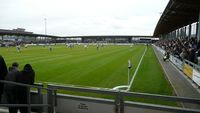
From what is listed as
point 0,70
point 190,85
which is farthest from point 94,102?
point 190,85

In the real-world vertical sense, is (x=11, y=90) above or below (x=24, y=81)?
below

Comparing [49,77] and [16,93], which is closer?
[16,93]

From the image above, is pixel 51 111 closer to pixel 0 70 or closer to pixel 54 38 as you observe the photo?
pixel 0 70

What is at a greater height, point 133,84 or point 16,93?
point 16,93

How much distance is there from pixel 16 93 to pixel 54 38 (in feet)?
540

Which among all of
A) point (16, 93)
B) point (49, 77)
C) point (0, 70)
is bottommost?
point (49, 77)

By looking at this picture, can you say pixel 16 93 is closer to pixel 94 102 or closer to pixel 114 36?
pixel 94 102

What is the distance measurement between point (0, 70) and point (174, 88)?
973cm

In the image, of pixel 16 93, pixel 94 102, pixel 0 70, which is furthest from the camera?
pixel 94 102

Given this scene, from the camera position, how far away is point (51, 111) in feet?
26.0

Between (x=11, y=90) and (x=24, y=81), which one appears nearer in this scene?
(x=11, y=90)

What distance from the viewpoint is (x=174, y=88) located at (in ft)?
46.9

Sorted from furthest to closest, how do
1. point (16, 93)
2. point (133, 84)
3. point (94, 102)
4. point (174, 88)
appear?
point (133, 84) → point (174, 88) → point (94, 102) → point (16, 93)

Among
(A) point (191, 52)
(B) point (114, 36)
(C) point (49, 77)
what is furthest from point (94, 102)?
(B) point (114, 36)
